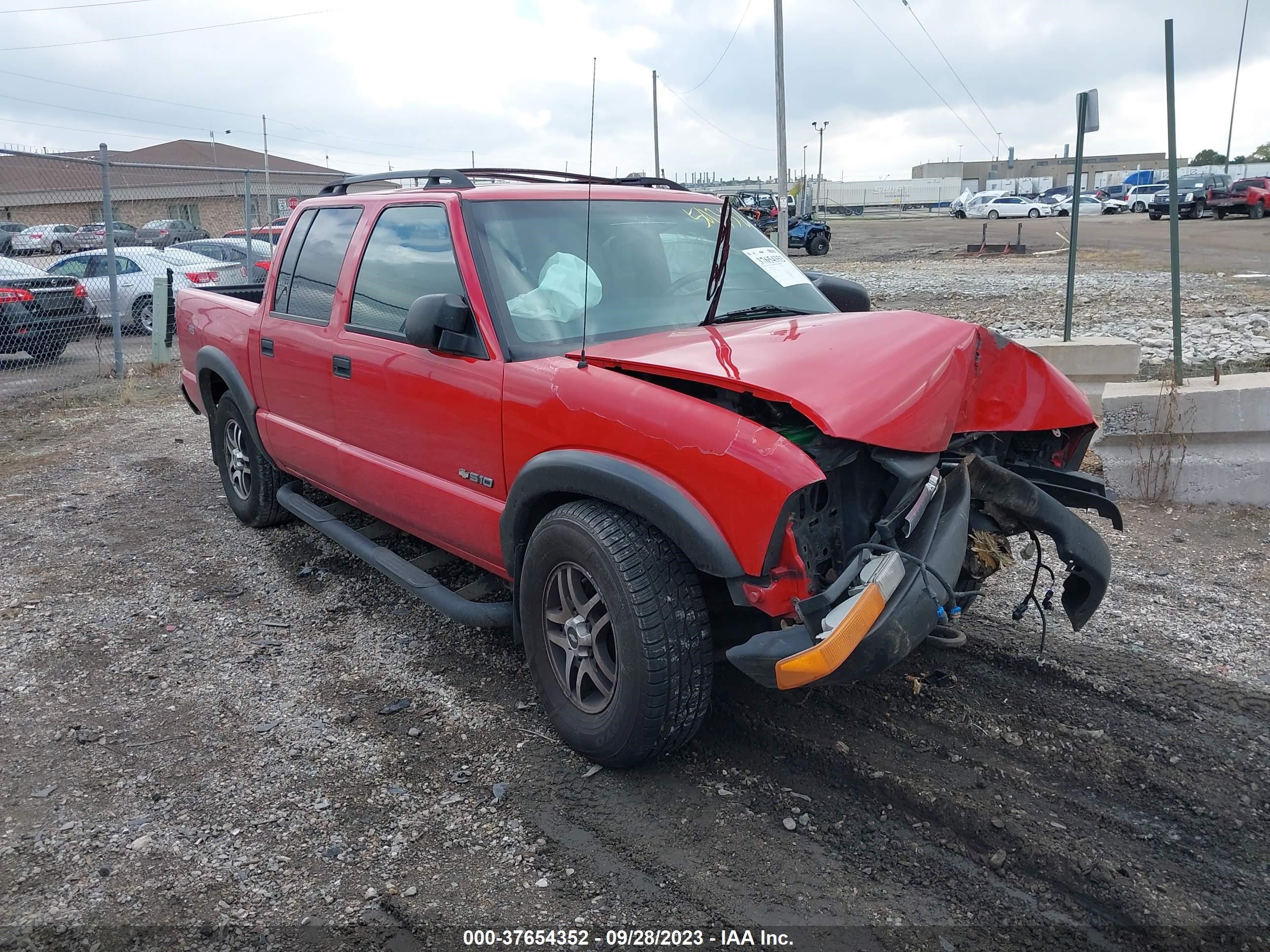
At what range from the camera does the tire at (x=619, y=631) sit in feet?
9.89

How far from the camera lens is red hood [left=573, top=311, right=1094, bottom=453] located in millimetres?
2885

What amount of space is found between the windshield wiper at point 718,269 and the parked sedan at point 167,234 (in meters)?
16.8

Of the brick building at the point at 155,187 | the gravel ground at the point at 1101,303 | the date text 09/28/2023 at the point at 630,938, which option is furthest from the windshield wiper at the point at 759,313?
the gravel ground at the point at 1101,303

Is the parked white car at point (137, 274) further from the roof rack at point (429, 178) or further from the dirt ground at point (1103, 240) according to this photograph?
the dirt ground at point (1103, 240)

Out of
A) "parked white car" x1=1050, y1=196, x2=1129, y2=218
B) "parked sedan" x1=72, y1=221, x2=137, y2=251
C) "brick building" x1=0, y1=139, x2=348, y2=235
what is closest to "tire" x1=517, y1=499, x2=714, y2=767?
"brick building" x1=0, y1=139, x2=348, y2=235

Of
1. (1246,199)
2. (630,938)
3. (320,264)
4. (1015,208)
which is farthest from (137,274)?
(1015,208)

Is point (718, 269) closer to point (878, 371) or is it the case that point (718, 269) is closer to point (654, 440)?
point (878, 371)

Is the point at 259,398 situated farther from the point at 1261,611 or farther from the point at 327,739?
the point at 1261,611

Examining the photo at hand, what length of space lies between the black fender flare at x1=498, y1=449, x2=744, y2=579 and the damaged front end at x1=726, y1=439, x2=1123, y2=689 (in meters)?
0.19

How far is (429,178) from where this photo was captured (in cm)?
447

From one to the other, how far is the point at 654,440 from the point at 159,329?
1226 cm

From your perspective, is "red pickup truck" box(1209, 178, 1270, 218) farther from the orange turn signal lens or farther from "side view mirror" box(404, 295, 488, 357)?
the orange turn signal lens

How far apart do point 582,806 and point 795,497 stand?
129 cm

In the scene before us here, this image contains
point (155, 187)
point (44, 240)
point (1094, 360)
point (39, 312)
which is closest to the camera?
point (1094, 360)
